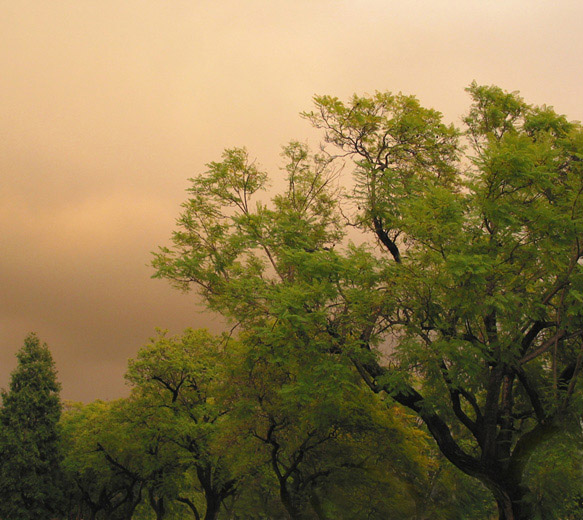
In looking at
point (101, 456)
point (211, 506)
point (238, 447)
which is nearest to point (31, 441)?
point (101, 456)

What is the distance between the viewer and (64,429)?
42156mm

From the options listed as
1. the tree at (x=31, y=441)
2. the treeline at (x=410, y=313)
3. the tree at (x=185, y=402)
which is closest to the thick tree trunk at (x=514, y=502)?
the treeline at (x=410, y=313)

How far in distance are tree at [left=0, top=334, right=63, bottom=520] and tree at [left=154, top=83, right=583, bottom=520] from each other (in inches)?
1077

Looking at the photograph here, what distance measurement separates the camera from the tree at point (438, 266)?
44.6 ft

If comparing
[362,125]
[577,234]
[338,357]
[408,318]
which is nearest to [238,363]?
[338,357]

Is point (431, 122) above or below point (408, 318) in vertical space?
above

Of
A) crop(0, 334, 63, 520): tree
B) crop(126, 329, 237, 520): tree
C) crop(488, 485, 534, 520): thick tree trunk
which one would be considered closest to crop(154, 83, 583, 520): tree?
crop(488, 485, 534, 520): thick tree trunk

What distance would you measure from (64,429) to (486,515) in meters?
31.5

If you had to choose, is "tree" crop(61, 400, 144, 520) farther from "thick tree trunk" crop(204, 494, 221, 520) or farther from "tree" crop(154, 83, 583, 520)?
"tree" crop(154, 83, 583, 520)

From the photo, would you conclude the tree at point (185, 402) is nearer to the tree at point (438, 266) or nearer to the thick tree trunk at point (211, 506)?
the thick tree trunk at point (211, 506)

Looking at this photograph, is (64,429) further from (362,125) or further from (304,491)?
(362,125)

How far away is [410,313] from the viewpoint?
55.9 ft

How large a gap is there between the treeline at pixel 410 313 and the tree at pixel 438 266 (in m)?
0.07

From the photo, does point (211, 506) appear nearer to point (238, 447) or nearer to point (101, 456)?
point (101, 456)
